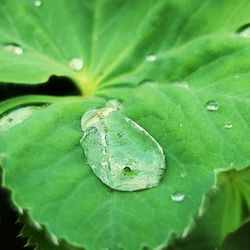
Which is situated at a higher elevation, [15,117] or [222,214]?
[15,117]

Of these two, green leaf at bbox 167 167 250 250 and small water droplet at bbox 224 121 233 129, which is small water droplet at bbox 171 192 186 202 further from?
A: green leaf at bbox 167 167 250 250

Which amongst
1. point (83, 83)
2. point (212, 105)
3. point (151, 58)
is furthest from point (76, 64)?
point (212, 105)

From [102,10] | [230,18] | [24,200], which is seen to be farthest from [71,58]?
[24,200]

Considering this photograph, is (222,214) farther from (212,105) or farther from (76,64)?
(76,64)

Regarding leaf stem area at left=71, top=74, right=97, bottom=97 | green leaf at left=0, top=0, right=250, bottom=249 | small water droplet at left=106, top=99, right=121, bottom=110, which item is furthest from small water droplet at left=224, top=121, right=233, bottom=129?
leaf stem area at left=71, top=74, right=97, bottom=97

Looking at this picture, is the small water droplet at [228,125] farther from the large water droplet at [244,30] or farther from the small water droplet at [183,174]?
the large water droplet at [244,30]

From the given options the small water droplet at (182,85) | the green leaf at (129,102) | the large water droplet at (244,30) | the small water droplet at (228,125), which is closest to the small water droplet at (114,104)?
the green leaf at (129,102)

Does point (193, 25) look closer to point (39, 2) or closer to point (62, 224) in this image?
point (39, 2)
